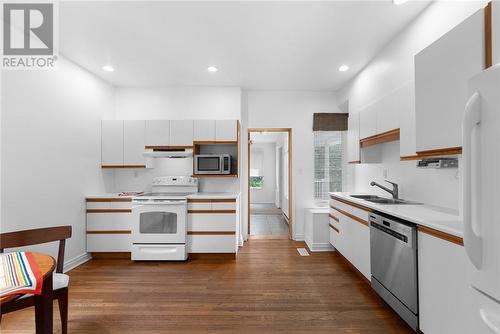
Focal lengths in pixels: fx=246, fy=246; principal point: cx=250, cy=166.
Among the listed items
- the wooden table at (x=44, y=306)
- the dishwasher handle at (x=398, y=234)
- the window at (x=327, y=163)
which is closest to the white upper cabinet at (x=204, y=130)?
the window at (x=327, y=163)

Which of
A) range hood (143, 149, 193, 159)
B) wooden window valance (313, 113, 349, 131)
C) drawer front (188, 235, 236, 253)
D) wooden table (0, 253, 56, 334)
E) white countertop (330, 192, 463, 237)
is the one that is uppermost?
wooden window valance (313, 113, 349, 131)

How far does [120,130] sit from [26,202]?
1.70 m

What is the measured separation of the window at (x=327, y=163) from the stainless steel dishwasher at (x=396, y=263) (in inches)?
85.7

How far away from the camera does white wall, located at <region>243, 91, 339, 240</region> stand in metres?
4.62

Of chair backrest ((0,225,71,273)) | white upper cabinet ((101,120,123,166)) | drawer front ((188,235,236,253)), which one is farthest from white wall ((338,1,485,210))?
Answer: white upper cabinet ((101,120,123,166))

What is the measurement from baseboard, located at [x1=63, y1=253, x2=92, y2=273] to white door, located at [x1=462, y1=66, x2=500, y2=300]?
161 inches

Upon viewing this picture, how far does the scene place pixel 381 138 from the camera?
2816mm

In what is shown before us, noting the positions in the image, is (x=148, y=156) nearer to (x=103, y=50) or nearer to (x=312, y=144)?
(x=103, y=50)

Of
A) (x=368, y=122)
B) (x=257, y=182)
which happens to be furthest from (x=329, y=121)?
(x=257, y=182)

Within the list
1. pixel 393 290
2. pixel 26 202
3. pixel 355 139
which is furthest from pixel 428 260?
pixel 26 202

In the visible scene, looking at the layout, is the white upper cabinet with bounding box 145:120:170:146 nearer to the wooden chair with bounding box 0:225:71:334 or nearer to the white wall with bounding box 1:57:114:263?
the white wall with bounding box 1:57:114:263

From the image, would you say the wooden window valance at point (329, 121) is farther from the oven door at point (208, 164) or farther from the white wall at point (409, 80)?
the oven door at point (208, 164)

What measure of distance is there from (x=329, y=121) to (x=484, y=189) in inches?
148

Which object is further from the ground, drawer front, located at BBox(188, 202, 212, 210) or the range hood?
the range hood
